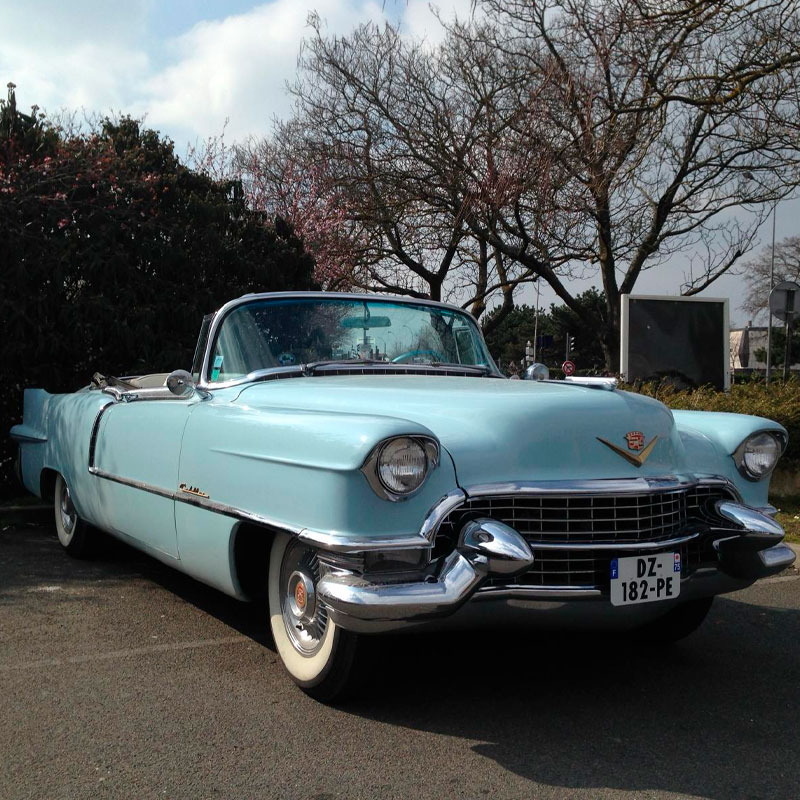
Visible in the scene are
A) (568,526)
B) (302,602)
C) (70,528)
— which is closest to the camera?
(568,526)

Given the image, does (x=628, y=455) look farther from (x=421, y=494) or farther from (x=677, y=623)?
(x=677, y=623)

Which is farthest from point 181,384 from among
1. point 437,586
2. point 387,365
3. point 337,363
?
point 437,586

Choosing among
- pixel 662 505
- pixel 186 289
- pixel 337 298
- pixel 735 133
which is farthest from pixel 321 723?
pixel 735 133

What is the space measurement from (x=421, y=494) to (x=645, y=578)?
0.84m

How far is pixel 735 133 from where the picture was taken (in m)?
15.9

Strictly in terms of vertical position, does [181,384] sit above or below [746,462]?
above

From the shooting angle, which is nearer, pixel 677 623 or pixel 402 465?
pixel 402 465

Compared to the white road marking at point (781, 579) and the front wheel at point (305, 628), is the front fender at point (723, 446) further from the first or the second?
the white road marking at point (781, 579)

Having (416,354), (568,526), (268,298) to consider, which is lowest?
(568,526)

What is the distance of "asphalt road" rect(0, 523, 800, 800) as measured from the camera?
8.86ft

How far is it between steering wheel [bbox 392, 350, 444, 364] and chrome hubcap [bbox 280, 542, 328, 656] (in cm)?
136

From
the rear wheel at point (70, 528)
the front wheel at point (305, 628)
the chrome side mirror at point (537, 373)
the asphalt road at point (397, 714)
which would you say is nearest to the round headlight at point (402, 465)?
the front wheel at point (305, 628)

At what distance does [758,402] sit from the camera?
8.29 metres

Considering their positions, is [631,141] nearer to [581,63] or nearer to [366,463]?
[581,63]
